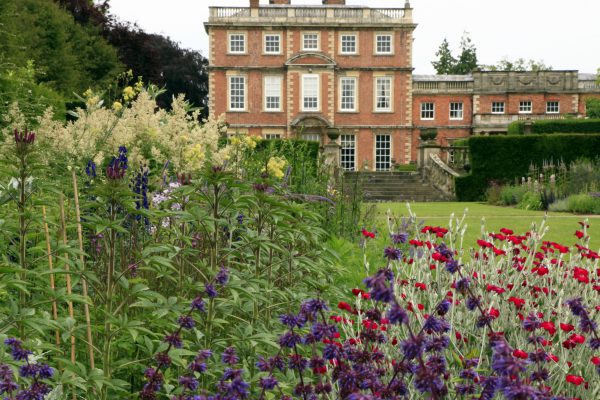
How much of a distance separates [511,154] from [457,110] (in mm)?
18000

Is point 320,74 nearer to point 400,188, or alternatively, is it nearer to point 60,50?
point 400,188

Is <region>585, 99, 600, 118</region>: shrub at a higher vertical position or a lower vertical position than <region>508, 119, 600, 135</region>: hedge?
higher

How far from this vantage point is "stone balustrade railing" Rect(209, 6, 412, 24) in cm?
3447

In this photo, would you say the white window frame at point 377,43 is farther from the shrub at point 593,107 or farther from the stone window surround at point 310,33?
the shrub at point 593,107

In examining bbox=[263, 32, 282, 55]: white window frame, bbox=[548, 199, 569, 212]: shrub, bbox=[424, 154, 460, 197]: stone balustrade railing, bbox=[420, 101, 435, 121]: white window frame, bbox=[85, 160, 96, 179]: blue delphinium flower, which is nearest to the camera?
bbox=[85, 160, 96, 179]: blue delphinium flower

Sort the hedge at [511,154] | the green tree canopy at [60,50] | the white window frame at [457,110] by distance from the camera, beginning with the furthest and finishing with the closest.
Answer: the white window frame at [457,110] < the green tree canopy at [60,50] < the hedge at [511,154]

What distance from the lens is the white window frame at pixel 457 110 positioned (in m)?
37.2

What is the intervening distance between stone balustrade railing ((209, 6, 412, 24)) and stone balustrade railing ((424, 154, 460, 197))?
12.9 meters

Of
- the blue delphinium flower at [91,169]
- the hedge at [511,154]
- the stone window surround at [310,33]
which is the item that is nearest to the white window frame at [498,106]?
the stone window surround at [310,33]

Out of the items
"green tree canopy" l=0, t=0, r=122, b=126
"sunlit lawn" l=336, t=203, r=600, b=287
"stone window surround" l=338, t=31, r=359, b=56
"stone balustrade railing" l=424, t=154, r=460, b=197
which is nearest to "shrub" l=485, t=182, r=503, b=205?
"stone balustrade railing" l=424, t=154, r=460, b=197

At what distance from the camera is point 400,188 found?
23.3m

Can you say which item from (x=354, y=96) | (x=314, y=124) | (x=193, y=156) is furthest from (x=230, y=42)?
(x=193, y=156)

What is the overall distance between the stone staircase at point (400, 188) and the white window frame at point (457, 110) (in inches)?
511

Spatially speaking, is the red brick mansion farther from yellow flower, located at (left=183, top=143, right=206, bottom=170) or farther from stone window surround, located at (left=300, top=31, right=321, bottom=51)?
yellow flower, located at (left=183, top=143, right=206, bottom=170)
